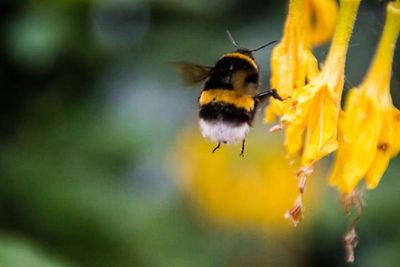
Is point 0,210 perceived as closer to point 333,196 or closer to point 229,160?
point 229,160

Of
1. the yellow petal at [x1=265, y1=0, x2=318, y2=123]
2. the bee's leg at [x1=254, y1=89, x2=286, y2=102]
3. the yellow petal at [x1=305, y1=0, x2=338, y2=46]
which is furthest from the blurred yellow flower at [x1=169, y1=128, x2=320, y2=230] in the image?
the yellow petal at [x1=265, y1=0, x2=318, y2=123]

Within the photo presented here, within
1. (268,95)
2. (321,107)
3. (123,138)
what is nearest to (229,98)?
(268,95)

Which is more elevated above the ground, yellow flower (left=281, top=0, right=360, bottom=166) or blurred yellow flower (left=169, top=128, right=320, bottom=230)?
blurred yellow flower (left=169, top=128, right=320, bottom=230)

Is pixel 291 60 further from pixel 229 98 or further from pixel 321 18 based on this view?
pixel 321 18

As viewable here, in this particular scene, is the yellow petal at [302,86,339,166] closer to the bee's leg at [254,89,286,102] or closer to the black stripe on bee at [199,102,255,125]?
the bee's leg at [254,89,286,102]

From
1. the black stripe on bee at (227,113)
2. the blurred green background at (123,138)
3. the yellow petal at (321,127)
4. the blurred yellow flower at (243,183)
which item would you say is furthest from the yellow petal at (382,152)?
the blurred yellow flower at (243,183)

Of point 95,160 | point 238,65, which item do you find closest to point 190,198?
point 95,160

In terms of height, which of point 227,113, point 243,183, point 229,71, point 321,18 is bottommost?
point 227,113
